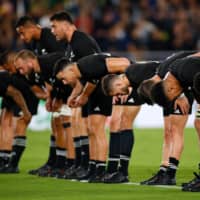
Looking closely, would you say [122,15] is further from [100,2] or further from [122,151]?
[122,151]

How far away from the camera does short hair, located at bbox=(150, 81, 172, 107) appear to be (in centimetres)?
1295

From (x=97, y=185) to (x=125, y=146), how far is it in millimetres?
819

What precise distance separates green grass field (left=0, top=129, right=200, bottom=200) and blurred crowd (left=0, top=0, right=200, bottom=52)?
22.8ft

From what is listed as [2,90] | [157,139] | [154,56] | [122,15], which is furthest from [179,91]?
[122,15]

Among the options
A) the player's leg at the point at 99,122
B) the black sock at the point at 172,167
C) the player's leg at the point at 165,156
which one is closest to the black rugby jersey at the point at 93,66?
the player's leg at the point at 99,122

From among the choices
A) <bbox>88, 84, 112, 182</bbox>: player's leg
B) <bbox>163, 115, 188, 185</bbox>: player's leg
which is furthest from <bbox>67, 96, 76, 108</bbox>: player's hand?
<bbox>163, 115, 188, 185</bbox>: player's leg

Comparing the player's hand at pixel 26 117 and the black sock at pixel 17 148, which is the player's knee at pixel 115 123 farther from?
the black sock at pixel 17 148

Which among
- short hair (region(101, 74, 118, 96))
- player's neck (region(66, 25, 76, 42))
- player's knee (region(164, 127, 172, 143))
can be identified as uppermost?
player's neck (region(66, 25, 76, 42))

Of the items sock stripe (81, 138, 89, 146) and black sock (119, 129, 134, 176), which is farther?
sock stripe (81, 138, 89, 146)

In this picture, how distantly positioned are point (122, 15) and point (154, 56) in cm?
259

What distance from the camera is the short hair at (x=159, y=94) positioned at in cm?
1295

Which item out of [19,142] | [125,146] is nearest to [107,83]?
[125,146]

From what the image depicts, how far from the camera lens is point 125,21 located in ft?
94.8

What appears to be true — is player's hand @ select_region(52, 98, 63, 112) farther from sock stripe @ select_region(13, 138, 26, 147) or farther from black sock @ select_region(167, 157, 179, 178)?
black sock @ select_region(167, 157, 179, 178)
